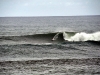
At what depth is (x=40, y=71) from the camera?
30.0 ft

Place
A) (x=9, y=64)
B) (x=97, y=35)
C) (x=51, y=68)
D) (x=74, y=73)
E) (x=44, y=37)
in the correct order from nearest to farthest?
1. (x=74, y=73)
2. (x=51, y=68)
3. (x=9, y=64)
4. (x=97, y=35)
5. (x=44, y=37)

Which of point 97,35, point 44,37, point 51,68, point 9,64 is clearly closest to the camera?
point 51,68

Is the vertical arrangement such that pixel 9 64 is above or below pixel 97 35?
below

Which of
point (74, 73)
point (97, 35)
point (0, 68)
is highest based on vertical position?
point (97, 35)

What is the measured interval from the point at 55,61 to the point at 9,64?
3145 millimetres

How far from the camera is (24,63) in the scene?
10656 millimetres

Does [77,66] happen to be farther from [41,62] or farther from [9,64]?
[9,64]

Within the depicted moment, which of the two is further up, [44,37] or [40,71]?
[44,37]

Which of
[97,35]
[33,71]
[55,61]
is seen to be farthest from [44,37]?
[33,71]

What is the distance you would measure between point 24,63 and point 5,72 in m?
1.84

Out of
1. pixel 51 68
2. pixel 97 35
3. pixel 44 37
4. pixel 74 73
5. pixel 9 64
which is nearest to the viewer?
pixel 74 73

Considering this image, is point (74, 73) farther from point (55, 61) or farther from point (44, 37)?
point (44, 37)

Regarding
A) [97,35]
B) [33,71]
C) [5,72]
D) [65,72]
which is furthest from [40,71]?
[97,35]

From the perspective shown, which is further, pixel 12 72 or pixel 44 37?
pixel 44 37
